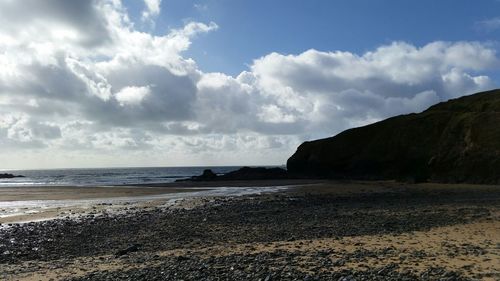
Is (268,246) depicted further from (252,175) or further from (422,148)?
(252,175)

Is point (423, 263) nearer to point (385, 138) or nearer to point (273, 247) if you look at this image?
point (273, 247)

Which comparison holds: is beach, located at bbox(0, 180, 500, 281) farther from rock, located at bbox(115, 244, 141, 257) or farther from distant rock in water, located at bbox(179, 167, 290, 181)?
distant rock in water, located at bbox(179, 167, 290, 181)

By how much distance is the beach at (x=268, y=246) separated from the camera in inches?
423

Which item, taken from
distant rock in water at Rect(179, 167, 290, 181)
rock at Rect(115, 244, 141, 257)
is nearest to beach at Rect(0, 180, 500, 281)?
rock at Rect(115, 244, 141, 257)

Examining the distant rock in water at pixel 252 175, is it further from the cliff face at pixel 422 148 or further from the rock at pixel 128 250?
the rock at pixel 128 250

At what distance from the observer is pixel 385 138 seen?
244 feet

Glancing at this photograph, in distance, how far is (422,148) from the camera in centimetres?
6688

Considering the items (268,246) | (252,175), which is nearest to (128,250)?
(268,246)

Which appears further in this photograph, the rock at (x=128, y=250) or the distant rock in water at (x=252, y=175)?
the distant rock in water at (x=252, y=175)

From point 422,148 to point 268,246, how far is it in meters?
57.9

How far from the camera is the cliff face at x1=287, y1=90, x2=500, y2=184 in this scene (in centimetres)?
4703

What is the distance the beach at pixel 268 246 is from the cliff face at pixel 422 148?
24.6 metres

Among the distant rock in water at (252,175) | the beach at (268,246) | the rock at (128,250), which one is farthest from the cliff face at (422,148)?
the rock at (128,250)

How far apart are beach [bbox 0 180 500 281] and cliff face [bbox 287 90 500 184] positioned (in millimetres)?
24573
